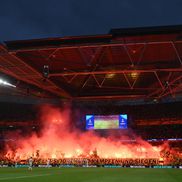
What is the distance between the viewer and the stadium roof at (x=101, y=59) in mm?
20312

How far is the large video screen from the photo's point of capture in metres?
45.2

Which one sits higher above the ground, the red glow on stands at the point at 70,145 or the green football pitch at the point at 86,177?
the red glow on stands at the point at 70,145

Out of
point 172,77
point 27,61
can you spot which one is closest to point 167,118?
point 172,77

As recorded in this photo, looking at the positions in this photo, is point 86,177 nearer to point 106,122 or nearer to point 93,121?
point 106,122

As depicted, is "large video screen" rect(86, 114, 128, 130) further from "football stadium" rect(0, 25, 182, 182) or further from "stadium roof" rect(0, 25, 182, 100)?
"stadium roof" rect(0, 25, 182, 100)

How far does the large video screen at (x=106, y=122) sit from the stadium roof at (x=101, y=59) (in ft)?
18.7

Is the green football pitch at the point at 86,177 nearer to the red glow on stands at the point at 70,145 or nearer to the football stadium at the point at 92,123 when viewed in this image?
the football stadium at the point at 92,123

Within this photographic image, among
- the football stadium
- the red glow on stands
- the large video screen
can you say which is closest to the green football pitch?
the football stadium

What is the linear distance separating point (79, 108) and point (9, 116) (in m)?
11.6

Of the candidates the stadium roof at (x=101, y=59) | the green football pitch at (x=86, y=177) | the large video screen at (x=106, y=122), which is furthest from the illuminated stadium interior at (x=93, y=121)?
the green football pitch at (x=86, y=177)

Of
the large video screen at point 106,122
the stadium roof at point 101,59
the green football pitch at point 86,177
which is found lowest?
the green football pitch at point 86,177

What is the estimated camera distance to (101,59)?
26.3m

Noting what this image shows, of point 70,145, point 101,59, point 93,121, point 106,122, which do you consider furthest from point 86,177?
point 70,145

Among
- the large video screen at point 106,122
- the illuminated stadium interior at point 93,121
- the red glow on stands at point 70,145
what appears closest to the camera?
the illuminated stadium interior at point 93,121
